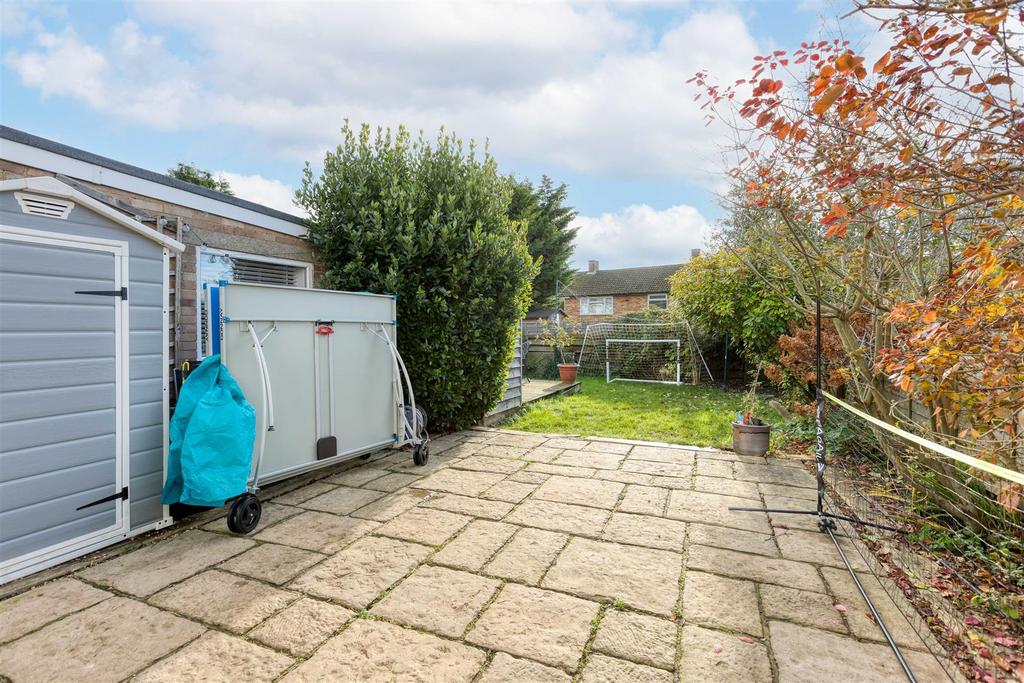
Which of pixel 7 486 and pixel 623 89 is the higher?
pixel 623 89

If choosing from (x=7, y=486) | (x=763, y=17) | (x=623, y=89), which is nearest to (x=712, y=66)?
(x=763, y=17)

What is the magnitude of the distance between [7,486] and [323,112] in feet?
14.0

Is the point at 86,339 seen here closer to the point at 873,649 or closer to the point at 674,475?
the point at 873,649

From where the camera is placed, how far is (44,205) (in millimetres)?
2400

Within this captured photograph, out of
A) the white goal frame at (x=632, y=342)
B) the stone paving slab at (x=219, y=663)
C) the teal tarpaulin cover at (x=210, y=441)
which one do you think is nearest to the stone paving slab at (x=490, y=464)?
the teal tarpaulin cover at (x=210, y=441)

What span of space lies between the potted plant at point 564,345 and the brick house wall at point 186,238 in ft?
23.8

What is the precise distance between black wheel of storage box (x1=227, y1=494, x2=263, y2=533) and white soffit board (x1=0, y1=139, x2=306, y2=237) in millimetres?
2425

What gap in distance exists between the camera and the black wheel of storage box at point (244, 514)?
286 centimetres

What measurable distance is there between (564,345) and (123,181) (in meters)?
10.1

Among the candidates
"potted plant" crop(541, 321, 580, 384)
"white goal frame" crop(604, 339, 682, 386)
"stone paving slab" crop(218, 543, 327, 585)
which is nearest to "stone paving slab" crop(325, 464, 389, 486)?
"stone paving slab" crop(218, 543, 327, 585)

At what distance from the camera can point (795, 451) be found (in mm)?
5090

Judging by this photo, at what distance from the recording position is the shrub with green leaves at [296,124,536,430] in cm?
488

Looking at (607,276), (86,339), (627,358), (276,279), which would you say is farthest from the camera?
(607,276)

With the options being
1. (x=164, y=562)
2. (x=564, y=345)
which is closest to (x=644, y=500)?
(x=164, y=562)
